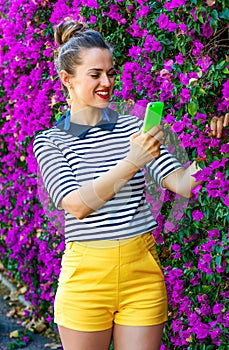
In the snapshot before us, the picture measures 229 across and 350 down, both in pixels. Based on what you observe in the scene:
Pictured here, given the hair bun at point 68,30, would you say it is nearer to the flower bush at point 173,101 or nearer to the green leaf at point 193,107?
the flower bush at point 173,101

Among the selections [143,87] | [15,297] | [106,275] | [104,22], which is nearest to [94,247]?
[106,275]

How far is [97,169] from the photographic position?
7.54 feet

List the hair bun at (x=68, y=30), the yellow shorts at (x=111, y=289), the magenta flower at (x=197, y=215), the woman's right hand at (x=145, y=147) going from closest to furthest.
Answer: the woman's right hand at (x=145, y=147) → the yellow shorts at (x=111, y=289) → the hair bun at (x=68, y=30) → the magenta flower at (x=197, y=215)

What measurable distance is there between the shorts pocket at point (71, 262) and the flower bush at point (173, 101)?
9.6 inches

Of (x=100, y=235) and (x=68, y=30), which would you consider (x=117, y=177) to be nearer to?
(x=100, y=235)

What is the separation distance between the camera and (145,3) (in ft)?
9.87

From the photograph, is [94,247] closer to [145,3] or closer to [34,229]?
[145,3]

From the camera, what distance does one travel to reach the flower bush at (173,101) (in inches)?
96.6

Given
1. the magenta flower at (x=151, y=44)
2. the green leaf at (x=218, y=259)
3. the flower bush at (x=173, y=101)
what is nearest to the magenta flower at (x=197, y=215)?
the flower bush at (x=173, y=101)

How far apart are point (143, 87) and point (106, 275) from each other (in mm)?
1130

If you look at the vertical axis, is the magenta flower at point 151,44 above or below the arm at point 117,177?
above

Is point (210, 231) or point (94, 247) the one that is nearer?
point (94, 247)

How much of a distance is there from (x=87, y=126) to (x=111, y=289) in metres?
0.57

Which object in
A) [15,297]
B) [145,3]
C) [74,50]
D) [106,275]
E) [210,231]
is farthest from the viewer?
[15,297]
